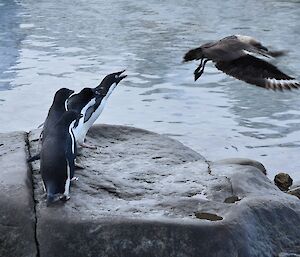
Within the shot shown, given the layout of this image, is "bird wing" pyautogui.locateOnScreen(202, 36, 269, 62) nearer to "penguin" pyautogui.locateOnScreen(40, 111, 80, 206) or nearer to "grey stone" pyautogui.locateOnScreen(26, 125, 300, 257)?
"grey stone" pyautogui.locateOnScreen(26, 125, 300, 257)

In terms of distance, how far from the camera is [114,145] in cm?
521

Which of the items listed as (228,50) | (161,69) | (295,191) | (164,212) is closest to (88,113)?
(228,50)

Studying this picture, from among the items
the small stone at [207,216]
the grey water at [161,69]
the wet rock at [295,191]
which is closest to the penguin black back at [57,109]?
the small stone at [207,216]

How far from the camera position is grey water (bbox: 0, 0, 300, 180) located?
7473 millimetres

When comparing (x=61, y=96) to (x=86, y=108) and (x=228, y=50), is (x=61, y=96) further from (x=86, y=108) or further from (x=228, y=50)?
(x=228, y=50)

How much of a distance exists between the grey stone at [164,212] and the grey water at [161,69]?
201 cm

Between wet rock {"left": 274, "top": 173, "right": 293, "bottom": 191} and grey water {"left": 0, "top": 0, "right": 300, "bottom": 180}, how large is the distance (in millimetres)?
353

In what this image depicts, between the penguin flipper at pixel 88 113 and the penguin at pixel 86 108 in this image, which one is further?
the penguin flipper at pixel 88 113

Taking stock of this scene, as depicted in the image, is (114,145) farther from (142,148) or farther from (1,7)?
(1,7)

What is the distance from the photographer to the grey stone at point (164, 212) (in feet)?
11.7

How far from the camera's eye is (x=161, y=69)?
34.3 feet

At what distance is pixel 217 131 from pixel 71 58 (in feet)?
14.4

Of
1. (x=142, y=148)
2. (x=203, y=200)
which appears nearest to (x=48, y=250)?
(x=203, y=200)

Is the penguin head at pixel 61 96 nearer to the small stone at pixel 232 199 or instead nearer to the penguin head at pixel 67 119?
the penguin head at pixel 67 119
